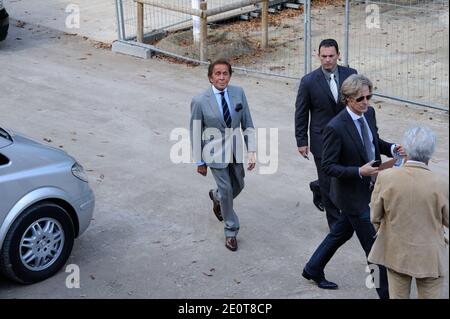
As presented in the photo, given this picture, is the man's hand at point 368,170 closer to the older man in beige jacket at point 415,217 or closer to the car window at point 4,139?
the older man in beige jacket at point 415,217

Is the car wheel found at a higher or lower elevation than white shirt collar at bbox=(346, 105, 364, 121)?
lower

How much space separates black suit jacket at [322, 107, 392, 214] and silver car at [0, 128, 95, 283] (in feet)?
7.74

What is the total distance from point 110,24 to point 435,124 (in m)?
7.83

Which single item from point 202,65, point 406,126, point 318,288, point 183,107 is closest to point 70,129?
point 183,107

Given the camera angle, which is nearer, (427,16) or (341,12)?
(427,16)

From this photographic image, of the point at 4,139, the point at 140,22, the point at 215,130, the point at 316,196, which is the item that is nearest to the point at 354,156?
the point at 215,130

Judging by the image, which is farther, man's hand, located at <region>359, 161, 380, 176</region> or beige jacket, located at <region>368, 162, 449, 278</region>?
man's hand, located at <region>359, 161, 380, 176</region>

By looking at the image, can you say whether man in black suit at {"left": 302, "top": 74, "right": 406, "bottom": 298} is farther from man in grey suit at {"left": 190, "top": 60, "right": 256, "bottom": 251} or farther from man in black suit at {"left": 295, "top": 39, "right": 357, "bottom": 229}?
man in grey suit at {"left": 190, "top": 60, "right": 256, "bottom": 251}

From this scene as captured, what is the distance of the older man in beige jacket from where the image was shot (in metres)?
5.49

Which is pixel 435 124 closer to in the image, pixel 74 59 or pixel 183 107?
pixel 183 107

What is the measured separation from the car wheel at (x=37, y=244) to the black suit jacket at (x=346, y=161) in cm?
244

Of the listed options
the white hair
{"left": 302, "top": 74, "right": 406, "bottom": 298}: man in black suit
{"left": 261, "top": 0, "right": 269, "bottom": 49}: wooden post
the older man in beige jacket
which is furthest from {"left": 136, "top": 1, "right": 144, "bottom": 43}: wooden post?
the white hair
